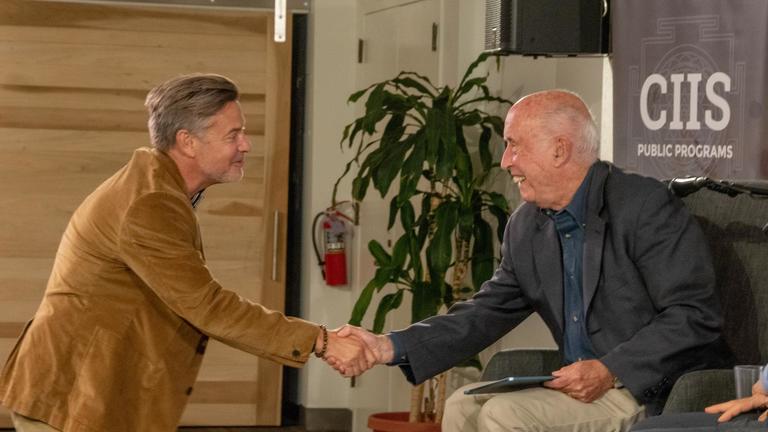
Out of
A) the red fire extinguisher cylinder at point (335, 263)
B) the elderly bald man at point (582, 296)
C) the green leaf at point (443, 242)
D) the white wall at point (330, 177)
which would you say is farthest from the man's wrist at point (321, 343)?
the red fire extinguisher cylinder at point (335, 263)

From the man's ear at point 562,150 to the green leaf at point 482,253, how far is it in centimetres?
172

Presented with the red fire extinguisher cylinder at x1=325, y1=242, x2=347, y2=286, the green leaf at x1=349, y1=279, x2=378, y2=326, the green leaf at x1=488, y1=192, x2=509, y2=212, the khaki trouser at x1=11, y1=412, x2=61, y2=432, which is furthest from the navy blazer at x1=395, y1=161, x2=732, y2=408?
the red fire extinguisher cylinder at x1=325, y1=242, x2=347, y2=286

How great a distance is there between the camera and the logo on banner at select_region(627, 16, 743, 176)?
12.1 feet

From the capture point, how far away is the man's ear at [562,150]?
10.6 feet

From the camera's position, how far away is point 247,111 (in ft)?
20.7

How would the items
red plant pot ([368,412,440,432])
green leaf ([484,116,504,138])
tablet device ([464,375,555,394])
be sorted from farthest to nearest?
green leaf ([484,116,504,138]), red plant pot ([368,412,440,432]), tablet device ([464,375,555,394])

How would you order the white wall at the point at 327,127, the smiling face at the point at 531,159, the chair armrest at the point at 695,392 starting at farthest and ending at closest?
the white wall at the point at 327,127
the smiling face at the point at 531,159
the chair armrest at the point at 695,392

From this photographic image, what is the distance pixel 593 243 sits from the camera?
10.3ft

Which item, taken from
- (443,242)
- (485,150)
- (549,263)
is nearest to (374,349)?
(549,263)

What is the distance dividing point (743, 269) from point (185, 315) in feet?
4.36

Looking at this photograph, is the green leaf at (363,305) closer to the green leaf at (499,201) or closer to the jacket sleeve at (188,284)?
the green leaf at (499,201)

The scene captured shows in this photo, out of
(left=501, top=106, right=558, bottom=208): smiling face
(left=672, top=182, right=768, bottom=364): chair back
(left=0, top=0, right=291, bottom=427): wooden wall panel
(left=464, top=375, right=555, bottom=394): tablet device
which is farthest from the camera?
(left=0, top=0, right=291, bottom=427): wooden wall panel

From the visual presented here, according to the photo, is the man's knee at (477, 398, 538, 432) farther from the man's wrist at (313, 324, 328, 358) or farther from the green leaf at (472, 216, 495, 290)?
the green leaf at (472, 216, 495, 290)

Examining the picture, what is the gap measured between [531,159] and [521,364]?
0.51m
